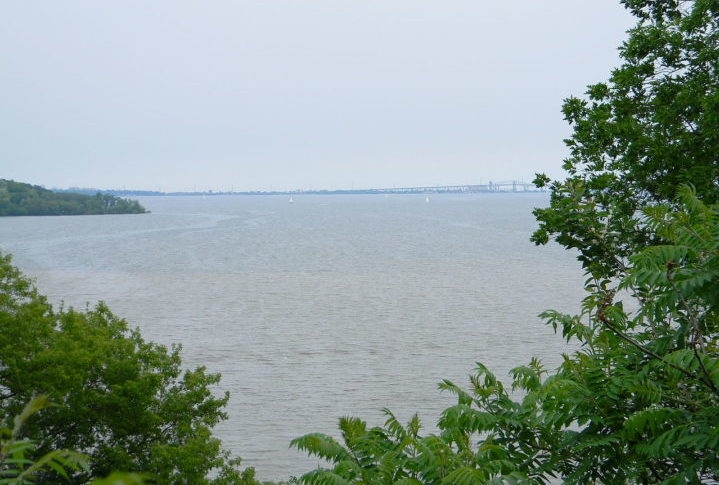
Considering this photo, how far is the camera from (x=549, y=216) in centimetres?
1512

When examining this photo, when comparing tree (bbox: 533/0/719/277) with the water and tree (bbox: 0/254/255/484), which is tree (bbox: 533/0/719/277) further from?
the water

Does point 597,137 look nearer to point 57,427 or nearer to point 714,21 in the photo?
point 714,21

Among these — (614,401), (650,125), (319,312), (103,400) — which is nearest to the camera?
(614,401)

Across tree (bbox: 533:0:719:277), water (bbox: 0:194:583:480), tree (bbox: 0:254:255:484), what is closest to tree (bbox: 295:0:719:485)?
tree (bbox: 533:0:719:277)

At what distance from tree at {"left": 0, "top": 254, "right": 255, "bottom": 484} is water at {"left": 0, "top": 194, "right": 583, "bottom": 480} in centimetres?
671

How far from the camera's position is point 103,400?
20609 mm

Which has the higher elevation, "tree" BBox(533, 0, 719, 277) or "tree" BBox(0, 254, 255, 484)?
"tree" BBox(533, 0, 719, 277)

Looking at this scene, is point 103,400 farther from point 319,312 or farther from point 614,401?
point 319,312

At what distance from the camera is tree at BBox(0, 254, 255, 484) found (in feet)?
64.4

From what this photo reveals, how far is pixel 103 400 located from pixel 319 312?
1524 inches

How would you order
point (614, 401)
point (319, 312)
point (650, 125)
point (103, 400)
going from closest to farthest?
point (614, 401) → point (650, 125) → point (103, 400) → point (319, 312)

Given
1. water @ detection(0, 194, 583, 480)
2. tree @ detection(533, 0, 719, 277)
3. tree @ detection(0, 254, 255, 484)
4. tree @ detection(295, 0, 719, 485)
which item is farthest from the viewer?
water @ detection(0, 194, 583, 480)

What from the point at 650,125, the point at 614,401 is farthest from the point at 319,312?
the point at 614,401

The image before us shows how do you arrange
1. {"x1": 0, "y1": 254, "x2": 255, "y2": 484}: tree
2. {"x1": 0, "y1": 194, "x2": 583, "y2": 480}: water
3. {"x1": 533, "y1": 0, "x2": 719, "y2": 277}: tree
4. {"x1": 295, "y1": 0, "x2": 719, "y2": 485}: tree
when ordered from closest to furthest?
{"x1": 295, "y1": 0, "x2": 719, "y2": 485}: tree < {"x1": 533, "y1": 0, "x2": 719, "y2": 277}: tree < {"x1": 0, "y1": 254, "x2": 255, "y2": 484}: tree < {"x1": 0, "y1": 194, "x2": 583, "y2": 480}: water
